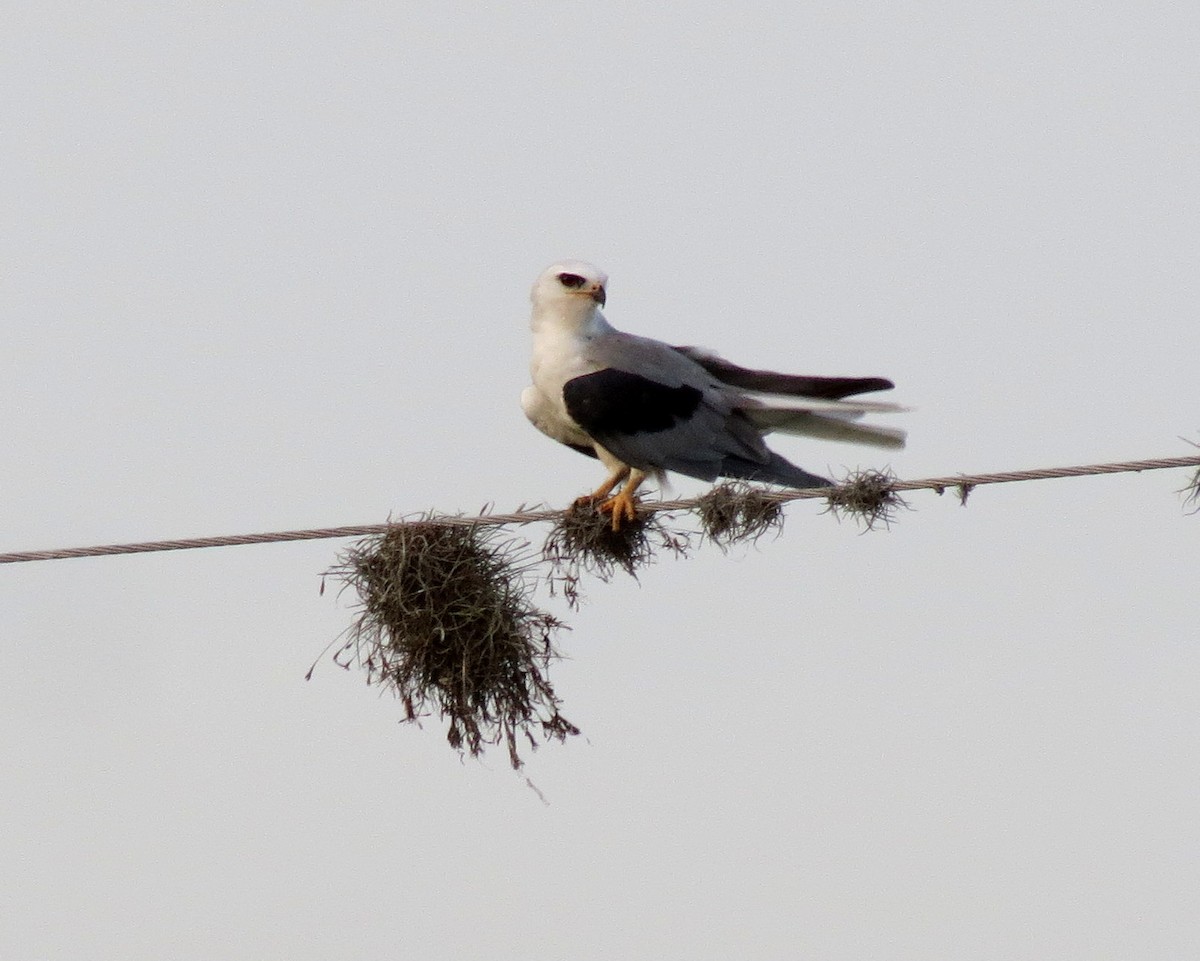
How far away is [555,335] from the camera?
7.83 metres

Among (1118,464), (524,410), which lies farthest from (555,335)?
(1118,464)

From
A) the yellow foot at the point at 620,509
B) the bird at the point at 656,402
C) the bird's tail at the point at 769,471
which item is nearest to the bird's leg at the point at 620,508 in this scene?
the yellow foot at the point at 620,509

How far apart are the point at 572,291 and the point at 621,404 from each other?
1.55 ft

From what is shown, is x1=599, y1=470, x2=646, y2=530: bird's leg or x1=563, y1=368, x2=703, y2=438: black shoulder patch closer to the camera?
x1=599, y1=470, x2=646, y2=530: bird's leg

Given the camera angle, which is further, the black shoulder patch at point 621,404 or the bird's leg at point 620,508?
the black shoulder patch at point 621,404

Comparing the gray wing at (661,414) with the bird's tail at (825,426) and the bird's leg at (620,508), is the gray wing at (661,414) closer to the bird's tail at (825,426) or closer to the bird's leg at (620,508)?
the bird's tail at (825,426)

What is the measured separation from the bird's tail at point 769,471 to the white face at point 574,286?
69 centimetres

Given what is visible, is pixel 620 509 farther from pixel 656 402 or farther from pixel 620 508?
pixel 656 402

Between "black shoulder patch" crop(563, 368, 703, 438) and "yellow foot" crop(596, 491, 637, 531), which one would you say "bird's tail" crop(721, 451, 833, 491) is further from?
"yellow foot" crop(596, 491, 637, 531)

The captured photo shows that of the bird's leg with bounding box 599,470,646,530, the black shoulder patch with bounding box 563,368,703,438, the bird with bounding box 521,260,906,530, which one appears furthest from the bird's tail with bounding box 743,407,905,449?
the bird's leg with bounding box 599,470,646,530

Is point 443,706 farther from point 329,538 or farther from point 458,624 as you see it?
point 329,538

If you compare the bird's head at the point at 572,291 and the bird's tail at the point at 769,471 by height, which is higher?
the bird's head at the point at 572,291

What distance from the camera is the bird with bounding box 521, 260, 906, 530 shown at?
24.9 feet

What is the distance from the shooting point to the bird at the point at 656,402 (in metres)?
7.60
